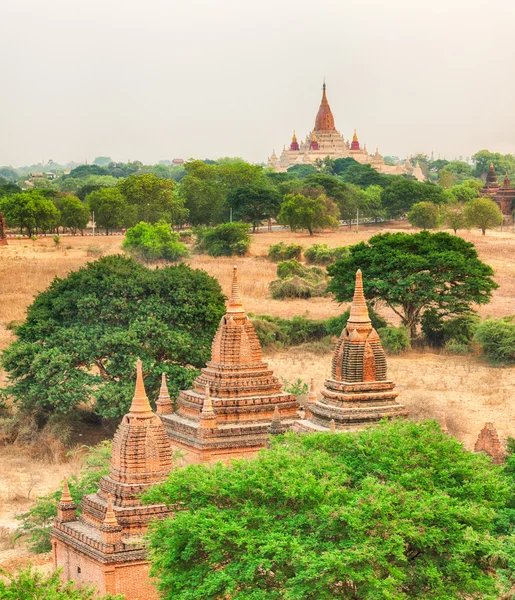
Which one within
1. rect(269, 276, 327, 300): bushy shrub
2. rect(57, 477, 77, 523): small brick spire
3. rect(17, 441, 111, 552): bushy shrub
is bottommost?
rect(17, 441, 111, 552): bushy shrub

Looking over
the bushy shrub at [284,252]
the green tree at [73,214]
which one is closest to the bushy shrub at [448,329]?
the bushy shrub at [284,252]

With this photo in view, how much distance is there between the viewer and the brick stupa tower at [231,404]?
28.1m

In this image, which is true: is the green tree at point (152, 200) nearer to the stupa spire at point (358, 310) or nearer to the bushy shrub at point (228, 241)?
the bushy shrub at point (228, 241)

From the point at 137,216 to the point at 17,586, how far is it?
251ft

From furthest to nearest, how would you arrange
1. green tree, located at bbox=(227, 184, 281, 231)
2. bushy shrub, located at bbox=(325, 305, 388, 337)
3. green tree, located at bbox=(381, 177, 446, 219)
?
1. green tree, located at bbox=(381, 177, 446, 219)
2. green tree, located at bbox=(227, 184, 281, 231)
3. bushy shrub, located at bbox=(325, 305, 388, 337)

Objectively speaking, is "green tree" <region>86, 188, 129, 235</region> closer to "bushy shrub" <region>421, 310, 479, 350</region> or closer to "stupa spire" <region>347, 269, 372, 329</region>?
"bushy shrub" <region>421, 310, 479, 350</region>

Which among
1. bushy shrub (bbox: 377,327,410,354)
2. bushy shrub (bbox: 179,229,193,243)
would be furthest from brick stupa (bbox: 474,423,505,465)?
bushy shrub (bbox: 179,229,193,243)

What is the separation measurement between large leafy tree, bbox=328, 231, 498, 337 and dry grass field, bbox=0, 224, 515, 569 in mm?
2338

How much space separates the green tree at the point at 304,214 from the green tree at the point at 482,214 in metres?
10.2

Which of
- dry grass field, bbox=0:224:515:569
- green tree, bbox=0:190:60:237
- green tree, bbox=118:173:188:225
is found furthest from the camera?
green tree, bbox=118:173:188:225

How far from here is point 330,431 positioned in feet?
80.1

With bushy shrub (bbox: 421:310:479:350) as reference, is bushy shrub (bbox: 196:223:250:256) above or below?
above

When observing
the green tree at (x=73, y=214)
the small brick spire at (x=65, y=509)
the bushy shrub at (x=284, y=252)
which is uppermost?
the green tree at (x=73, y=214)

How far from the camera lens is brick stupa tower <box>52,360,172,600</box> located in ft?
74.0
